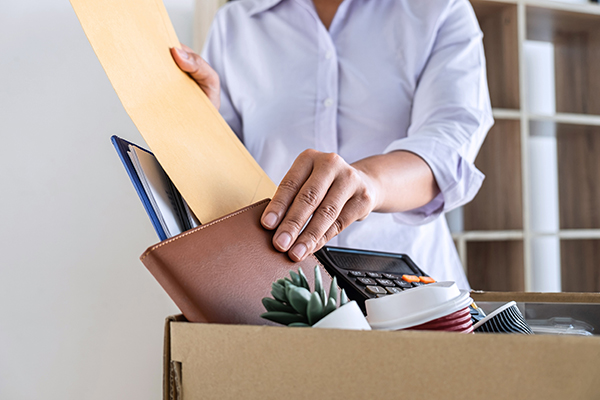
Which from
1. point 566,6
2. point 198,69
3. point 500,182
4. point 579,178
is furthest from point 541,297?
point 579,178

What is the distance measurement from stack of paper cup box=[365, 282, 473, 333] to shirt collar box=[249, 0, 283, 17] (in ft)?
2.91

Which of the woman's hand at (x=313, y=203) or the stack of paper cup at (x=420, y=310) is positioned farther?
Result: the woman's hand at (x=313, y=203)

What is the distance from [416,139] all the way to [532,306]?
1.09 feet

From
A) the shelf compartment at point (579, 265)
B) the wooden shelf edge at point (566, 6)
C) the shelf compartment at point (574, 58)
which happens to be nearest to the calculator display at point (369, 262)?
the wooden shelf edge at point (566, 6)

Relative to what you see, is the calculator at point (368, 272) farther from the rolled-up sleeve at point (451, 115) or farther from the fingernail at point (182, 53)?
the fingernail at point (182, 53)

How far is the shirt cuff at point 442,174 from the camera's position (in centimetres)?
72

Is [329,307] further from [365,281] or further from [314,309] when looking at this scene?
[365,281]

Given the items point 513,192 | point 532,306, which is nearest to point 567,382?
point 532,306

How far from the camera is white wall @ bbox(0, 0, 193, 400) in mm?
910

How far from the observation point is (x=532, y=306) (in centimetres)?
48

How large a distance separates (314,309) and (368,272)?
249 mm

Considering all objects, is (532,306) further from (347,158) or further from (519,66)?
(519,66)

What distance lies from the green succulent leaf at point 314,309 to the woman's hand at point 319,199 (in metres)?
0.12

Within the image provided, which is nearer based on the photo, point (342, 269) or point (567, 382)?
point (567, 382)
